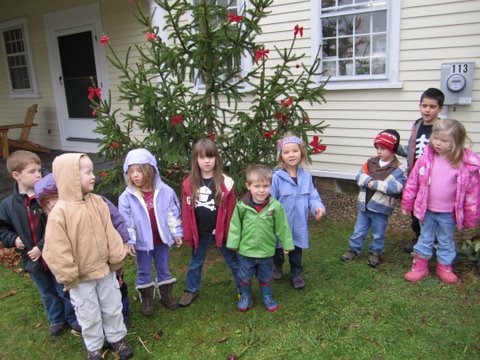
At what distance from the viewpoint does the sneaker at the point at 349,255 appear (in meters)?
4.22

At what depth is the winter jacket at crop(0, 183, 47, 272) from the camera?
9.75 feet

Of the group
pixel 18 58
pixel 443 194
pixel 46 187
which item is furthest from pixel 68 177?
pixel 18 58

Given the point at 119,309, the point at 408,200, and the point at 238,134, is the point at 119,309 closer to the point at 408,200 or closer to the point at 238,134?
the point at 238,134

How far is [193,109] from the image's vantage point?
4398 millimetres

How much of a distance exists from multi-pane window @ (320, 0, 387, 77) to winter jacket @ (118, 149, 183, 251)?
157 inches

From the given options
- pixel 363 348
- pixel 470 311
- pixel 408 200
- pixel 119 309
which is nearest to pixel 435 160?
pixel 408 200

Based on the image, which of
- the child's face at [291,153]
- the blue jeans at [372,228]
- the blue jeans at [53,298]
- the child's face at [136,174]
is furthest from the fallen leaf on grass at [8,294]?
the blue jeans at [372,228]

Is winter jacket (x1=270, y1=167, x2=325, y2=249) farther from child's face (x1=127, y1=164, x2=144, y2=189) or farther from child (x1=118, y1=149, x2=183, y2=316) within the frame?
child's face (x1=127, y1=164, x2=144, y2=189)

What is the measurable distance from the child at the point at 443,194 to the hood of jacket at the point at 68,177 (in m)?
2.82

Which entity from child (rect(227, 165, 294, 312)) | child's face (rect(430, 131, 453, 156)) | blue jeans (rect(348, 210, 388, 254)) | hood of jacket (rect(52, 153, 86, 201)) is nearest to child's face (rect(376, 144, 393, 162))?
child's face (rect(430, 131, 453, 156))

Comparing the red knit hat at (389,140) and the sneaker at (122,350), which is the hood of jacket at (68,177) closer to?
the sneaker at (122,350)

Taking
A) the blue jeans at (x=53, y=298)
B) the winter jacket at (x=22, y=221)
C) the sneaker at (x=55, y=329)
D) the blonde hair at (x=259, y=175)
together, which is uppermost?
the blonde hair at (x=259, y=175)

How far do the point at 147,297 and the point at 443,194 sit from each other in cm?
277

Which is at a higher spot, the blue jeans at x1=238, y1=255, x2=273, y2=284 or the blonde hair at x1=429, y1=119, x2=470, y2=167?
the blonde hair at x1=429, y1=119, x2=470, y2=167
